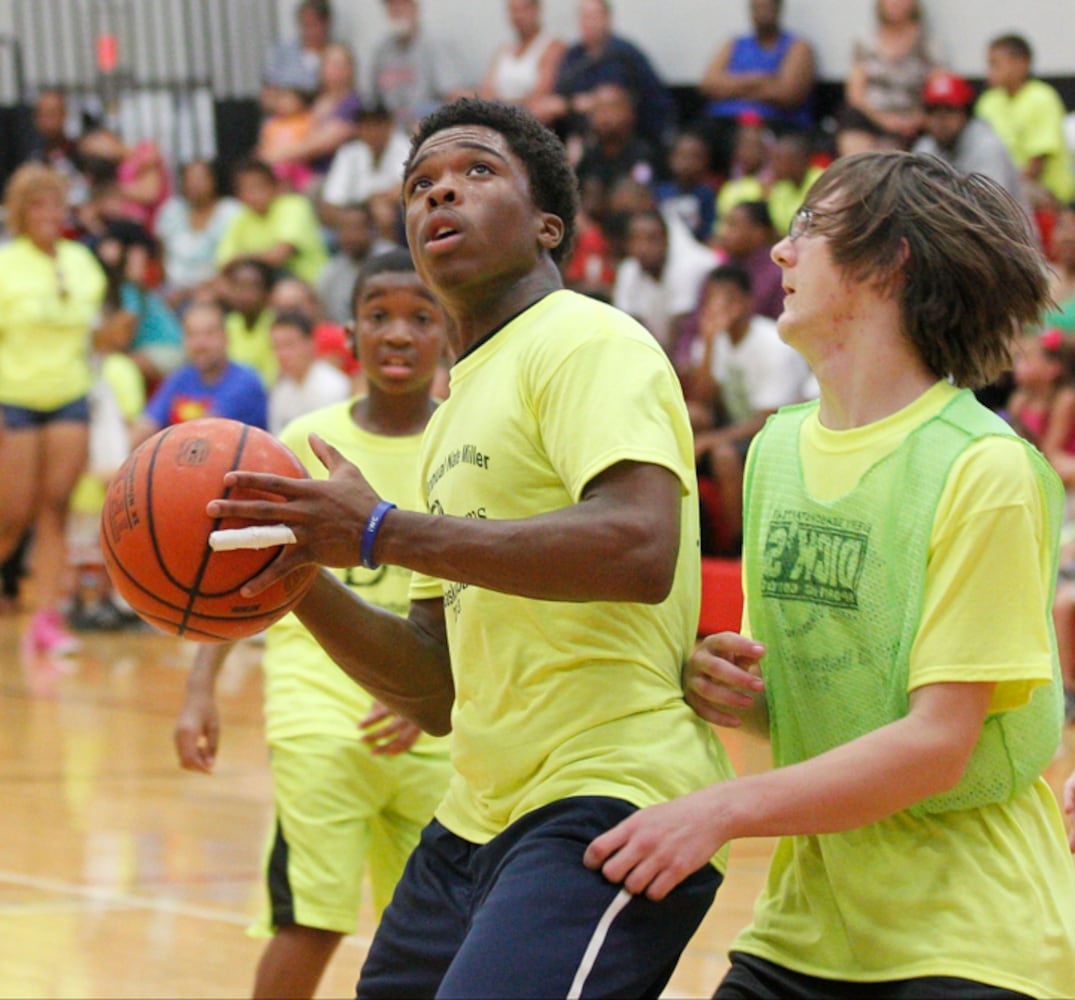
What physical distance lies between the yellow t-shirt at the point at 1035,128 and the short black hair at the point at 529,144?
328 inches

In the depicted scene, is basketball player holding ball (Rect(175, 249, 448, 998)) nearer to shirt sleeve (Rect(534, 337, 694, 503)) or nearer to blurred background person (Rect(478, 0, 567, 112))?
shirt sleeve (Rect(534, 337, 694, 503))

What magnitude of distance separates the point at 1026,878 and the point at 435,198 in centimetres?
132

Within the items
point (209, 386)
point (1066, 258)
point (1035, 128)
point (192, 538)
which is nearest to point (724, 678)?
point (192, 538)

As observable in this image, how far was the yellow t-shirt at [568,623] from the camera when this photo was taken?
104 inches

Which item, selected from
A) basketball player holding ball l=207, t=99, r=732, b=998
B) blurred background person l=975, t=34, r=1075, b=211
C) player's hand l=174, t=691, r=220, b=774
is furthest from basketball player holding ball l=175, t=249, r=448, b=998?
blurred background person l=975, t=34, r=1075, b=211

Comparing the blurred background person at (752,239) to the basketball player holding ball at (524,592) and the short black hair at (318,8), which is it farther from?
the basketball player holding ball at (524,592)

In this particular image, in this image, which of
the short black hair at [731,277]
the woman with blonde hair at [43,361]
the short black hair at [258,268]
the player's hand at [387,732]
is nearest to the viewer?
the player's hand at [387,732]

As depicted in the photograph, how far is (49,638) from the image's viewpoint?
10.1m

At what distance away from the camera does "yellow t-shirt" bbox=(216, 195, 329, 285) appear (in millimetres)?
13664

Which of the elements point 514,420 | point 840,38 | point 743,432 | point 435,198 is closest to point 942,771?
point 514,420

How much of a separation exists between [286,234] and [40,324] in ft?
13.3

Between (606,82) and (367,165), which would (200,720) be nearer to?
(606,82)

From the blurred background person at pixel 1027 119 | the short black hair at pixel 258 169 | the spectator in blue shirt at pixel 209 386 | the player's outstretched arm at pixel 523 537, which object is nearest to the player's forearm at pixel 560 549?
the player's outstretched arm at pixel 523 537

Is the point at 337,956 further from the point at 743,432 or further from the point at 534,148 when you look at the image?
the point at 743,432
